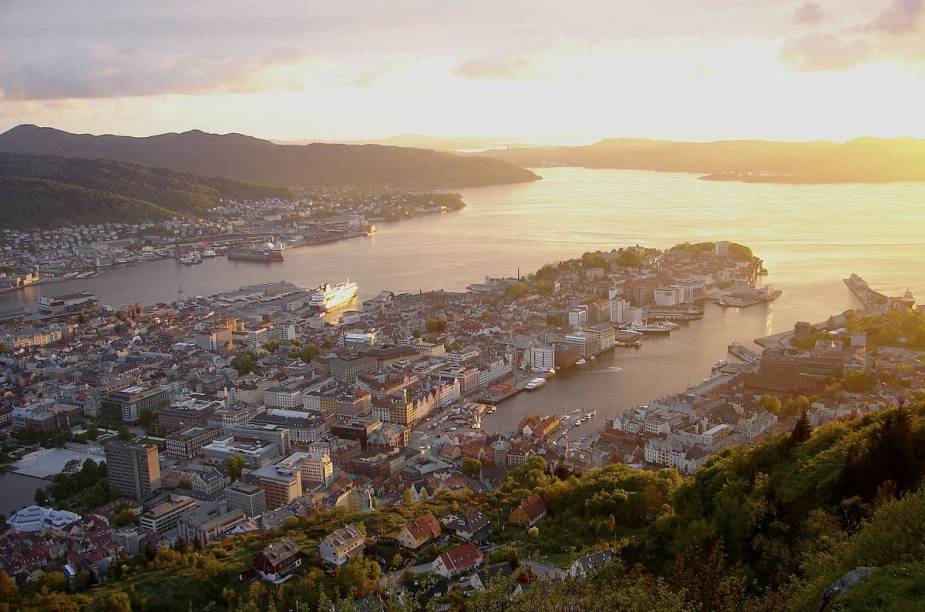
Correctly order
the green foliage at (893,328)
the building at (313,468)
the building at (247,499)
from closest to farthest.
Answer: the building at (247,499) < the building at (313,468) < the green foliage at (893,328)

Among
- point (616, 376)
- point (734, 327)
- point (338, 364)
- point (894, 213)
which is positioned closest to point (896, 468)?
point (616, 376)

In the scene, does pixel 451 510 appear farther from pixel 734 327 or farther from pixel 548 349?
pixel 734 327

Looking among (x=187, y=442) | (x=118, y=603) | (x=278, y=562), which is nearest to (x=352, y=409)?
(x=187, y=442)

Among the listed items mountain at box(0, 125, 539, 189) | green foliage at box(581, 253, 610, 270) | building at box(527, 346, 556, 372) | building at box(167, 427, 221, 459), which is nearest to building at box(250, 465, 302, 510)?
building at box(167, 427, 221, 459)

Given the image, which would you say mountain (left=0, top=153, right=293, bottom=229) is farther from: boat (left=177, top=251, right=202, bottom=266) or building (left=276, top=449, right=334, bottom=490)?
building (left=276, top=449, right=334, bottom=490)

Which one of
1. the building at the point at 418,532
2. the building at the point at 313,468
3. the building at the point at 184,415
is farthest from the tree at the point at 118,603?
the building at the point at 184,415

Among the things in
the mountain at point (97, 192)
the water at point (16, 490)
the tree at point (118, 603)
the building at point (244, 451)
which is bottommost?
the water at point (16, 490)

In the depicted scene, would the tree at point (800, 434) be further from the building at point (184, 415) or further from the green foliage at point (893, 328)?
the green foliage at point (893, 328)
